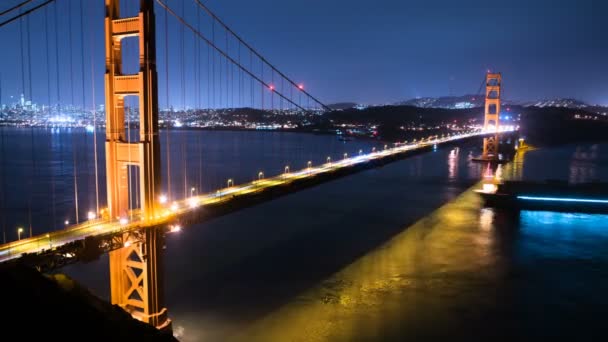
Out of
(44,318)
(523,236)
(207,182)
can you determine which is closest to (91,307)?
(44,318)

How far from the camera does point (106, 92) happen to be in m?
8.61

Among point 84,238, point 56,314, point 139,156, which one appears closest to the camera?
point 56,314

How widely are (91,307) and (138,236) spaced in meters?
3.10

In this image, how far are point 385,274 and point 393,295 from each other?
5.14ft

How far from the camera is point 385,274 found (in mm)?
13516

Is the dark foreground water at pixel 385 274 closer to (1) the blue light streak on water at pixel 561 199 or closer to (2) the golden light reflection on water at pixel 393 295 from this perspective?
(2) the golden light reflection on water at pixel 393 295

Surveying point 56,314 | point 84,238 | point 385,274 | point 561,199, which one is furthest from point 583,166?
point 56,314

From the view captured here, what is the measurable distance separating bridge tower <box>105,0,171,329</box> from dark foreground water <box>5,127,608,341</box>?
1893 millimetres

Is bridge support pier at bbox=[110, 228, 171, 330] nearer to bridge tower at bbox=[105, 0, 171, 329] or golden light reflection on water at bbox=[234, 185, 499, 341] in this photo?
bridge tower at bbox=[105, 0, 171, 329]

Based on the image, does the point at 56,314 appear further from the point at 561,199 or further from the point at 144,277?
the point at 561,199

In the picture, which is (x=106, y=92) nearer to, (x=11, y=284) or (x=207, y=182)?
(x=11, y=284)

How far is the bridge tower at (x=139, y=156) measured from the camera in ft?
27.1

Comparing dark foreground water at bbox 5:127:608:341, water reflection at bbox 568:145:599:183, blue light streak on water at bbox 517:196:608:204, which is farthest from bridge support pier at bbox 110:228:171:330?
water reflection at bbox 568:145:599:183

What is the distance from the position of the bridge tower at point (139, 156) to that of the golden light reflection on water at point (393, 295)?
2.36m
